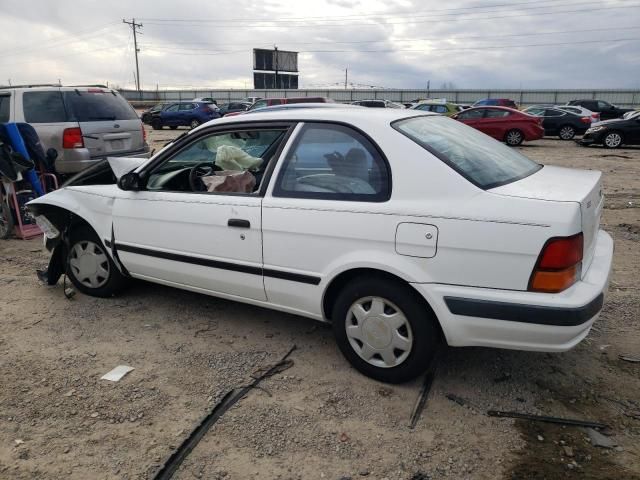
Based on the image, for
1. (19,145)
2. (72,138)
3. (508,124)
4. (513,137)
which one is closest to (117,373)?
(19,145)

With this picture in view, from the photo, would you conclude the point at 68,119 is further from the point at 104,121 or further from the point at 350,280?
the point at 350,280

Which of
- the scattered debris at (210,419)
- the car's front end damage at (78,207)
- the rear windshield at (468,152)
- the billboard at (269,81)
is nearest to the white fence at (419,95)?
the billboard at (269,81)

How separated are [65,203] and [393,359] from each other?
10.2 ft

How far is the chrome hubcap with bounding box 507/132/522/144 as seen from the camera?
17.9 m

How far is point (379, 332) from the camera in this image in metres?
2.95

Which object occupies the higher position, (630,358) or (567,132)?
(567,132)

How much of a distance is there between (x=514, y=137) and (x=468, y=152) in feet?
53.6

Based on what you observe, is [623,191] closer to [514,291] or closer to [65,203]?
[514,291]

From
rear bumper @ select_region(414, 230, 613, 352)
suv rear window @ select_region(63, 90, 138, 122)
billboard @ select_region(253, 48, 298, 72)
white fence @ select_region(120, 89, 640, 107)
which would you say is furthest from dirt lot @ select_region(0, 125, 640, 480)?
billboard @ select_region(253, 48, 298, 72)

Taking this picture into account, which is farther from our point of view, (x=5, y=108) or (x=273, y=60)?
(x=273, y=60)

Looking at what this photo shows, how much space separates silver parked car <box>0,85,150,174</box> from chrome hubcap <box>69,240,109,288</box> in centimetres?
316

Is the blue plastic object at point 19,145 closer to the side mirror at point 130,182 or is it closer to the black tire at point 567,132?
the side mirror at point 130,182

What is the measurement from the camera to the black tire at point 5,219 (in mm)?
6445

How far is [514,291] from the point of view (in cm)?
252
